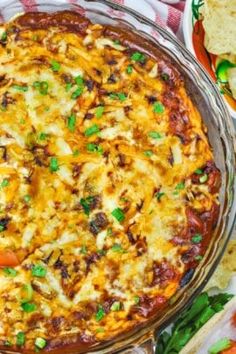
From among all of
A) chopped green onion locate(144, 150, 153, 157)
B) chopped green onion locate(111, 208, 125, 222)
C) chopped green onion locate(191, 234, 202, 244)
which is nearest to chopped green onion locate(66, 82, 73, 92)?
chopped green onion locate(144, 150, 153, 157)

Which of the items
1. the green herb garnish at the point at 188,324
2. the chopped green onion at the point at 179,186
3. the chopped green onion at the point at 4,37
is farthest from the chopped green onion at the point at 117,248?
the chopped green onion at the point at 4,37

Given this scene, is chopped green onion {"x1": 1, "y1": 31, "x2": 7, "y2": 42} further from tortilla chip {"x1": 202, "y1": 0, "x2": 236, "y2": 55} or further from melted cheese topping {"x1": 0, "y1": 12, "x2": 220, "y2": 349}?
tortilla chip {"x1": 202, "y1": 0, "x2": 236, "y2": 55}

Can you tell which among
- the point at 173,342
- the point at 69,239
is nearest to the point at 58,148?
the point at 69,239

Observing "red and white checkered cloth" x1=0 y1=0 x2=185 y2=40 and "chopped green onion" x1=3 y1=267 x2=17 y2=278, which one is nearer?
"chopped green onion" x1=3 y1=267 x2=17 y2=278

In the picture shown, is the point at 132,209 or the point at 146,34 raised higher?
the point at 146,34

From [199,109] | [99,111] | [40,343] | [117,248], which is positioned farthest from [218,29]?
[40,343]

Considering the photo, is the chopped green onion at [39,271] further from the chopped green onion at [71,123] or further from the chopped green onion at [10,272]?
the chopped green onion at [71,123]

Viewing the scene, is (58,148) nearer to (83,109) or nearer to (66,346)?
(83,109)
